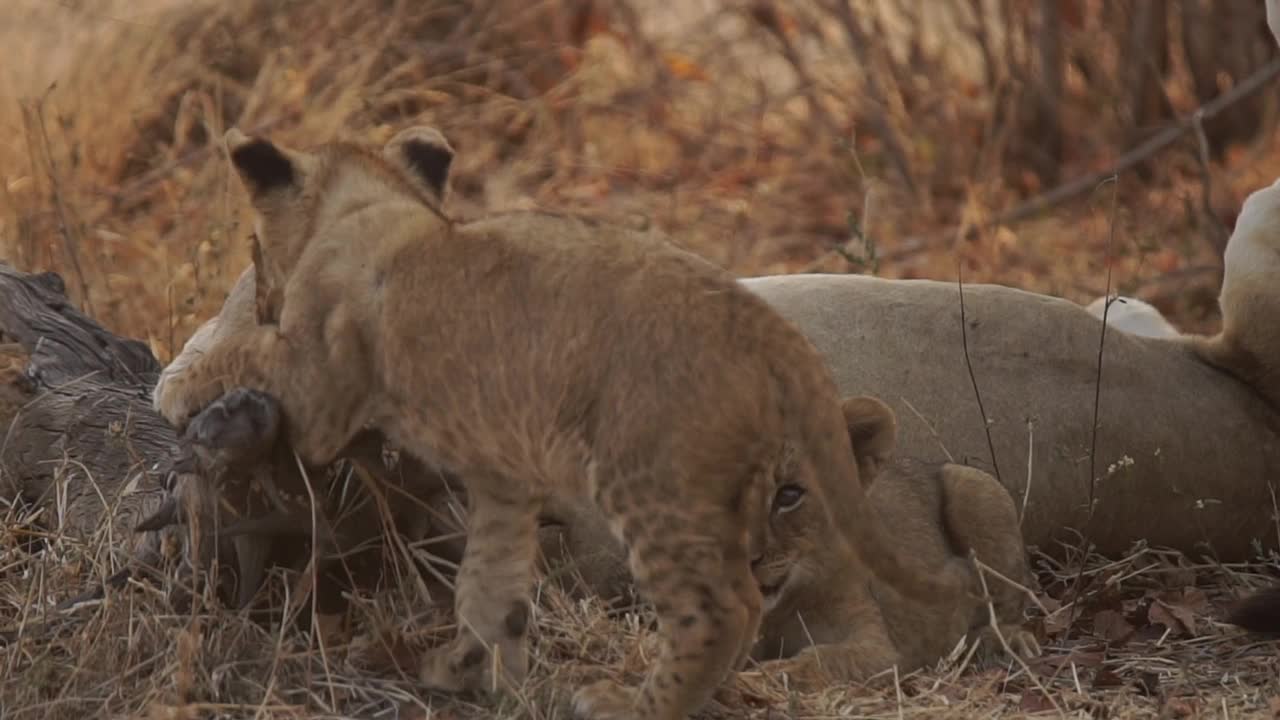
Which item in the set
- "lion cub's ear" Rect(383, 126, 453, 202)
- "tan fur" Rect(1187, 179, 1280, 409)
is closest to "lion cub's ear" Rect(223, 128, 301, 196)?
"lion cub's ear" Rect(383, 126, 453, 202)

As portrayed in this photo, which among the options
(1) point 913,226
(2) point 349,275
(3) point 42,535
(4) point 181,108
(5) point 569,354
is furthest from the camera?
(1) point 913,226

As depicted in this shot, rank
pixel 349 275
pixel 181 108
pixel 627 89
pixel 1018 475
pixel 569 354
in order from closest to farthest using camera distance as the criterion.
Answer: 1. pixel 569 354
2. pixel 349 275
3. pixel 1018 475
4. pixel 181 108
5. pixel 627 89

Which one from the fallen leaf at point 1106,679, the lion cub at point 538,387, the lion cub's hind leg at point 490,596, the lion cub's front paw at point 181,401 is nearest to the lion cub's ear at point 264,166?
the lion cub at point 538,387

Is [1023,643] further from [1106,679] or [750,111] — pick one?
[750,111]

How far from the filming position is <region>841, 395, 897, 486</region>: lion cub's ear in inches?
155

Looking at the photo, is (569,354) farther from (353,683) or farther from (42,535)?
(42,535)

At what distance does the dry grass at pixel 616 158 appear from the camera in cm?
527

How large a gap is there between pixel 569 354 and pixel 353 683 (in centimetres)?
85

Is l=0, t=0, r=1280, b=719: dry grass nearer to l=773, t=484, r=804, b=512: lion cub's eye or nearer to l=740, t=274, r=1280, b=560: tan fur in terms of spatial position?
l=740, t=274, r=1280, b=560: tan fur

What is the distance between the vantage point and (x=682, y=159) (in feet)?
35.0

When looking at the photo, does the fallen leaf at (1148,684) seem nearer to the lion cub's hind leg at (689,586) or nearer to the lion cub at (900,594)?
the lion cub at (900,594)

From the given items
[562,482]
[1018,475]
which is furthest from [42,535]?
[1018,475]

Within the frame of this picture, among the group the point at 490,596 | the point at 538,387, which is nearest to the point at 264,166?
the point at 538,387

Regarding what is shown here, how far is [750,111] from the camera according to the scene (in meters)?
10.7
